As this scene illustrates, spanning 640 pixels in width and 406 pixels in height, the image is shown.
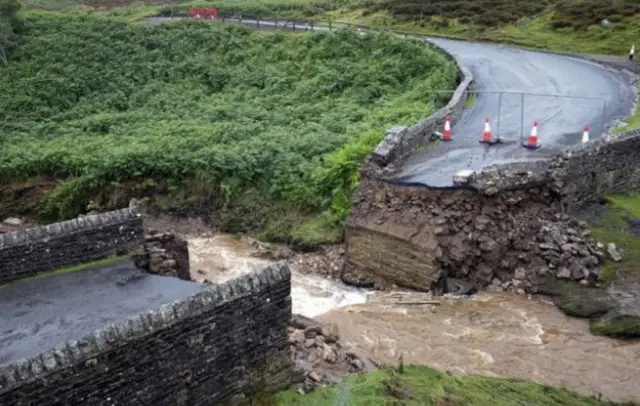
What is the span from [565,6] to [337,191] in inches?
1045

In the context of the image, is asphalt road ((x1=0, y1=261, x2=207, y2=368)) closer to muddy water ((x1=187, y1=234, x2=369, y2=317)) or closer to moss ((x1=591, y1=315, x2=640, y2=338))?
muddy water ((x1=187, y1=234, x2=369, y2=317))

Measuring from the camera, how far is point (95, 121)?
3153cm

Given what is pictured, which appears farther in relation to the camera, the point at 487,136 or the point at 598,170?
the point at 487,136

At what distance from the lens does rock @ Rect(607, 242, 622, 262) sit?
17531 millimetres

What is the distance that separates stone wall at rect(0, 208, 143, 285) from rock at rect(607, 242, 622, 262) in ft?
37.8

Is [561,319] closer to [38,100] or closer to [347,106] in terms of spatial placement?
[347,106]

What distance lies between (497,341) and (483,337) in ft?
1.04

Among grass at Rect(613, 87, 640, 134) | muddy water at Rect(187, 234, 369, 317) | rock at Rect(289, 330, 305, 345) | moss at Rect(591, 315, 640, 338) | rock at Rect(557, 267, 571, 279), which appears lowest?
muddy water at Rect(187, 234, 369, 317)

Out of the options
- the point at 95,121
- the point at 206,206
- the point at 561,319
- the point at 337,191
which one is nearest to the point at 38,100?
the point at 95,121

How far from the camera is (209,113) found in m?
31.1

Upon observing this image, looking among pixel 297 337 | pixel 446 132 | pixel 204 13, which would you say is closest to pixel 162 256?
pixel 297 337

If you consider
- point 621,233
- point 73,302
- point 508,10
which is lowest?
point 621,233

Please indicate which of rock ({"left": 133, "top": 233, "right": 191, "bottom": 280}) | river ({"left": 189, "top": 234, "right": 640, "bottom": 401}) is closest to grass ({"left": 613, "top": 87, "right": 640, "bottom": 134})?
river ({"left": 189, "top": 234, "right": 640, "bottom": 401})

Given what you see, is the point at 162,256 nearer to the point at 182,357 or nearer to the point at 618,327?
the point at 182,357
